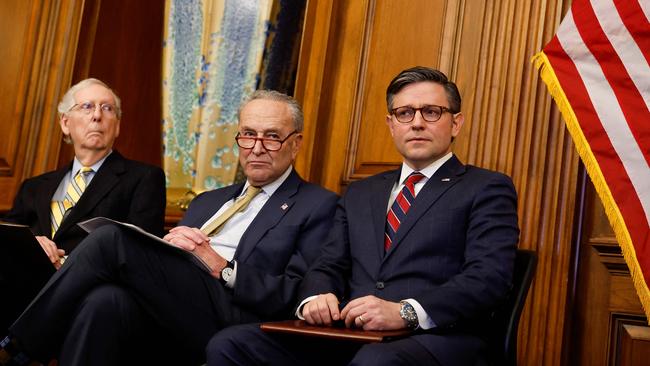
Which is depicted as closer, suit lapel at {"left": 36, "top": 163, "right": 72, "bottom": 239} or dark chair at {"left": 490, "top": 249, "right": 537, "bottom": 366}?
dark chair at {"left": 490, "top": 249, "right": 537, "bottom": 366}

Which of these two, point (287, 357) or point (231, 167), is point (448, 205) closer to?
point (287, 357)

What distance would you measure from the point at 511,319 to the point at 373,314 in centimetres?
43

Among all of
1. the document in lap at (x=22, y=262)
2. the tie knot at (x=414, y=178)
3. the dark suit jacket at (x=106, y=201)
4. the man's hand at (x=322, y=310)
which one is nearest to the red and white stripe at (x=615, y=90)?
the tie knot at (x=414, y=178)

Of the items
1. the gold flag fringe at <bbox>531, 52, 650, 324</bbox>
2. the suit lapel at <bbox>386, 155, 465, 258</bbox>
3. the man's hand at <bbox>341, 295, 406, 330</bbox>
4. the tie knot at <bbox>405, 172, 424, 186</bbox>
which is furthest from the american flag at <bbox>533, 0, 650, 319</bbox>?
the man's hand at <bbox>341, 295, 406, 330</bbox>

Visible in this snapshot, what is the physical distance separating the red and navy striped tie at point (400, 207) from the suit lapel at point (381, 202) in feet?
0.07

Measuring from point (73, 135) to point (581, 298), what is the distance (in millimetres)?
2160

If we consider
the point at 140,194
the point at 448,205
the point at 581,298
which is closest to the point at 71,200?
the point at 140,194

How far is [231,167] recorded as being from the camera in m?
4.28

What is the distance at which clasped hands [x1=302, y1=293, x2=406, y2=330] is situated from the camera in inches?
90.6

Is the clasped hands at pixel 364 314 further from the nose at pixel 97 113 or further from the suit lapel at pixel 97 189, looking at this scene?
the nose at pixel 97 113

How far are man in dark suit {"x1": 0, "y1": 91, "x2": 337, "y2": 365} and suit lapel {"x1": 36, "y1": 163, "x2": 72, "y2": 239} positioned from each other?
661 mm

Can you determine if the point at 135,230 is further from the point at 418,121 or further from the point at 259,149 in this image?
the point at 418,121

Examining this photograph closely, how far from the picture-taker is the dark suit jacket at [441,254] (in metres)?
2.37

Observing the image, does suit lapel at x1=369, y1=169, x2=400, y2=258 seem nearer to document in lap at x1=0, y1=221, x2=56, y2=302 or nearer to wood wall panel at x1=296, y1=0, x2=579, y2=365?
wood wall panel at x1=296, y1=0, x2=579, y2=365
